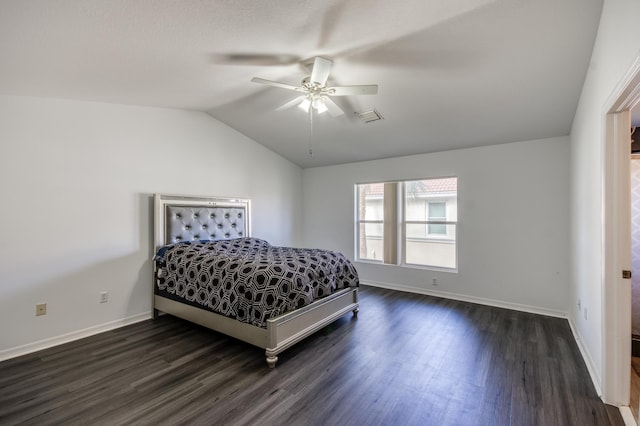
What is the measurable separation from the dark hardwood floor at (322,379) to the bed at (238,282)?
0.24 meters

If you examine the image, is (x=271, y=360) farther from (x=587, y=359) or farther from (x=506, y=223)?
(x=506, y=223)

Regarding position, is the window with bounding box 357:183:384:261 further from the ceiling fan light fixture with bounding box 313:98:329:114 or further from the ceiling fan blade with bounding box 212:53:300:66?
the ceiling fan blade with bounding box 212:53:300:66

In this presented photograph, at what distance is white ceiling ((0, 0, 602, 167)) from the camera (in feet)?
5.99

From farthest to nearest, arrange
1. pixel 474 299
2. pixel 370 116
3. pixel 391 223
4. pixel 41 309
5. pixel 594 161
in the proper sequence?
pixel 391 223
pixel 474 299
pixel 370 116
pixel 41 309
pixel 594 161

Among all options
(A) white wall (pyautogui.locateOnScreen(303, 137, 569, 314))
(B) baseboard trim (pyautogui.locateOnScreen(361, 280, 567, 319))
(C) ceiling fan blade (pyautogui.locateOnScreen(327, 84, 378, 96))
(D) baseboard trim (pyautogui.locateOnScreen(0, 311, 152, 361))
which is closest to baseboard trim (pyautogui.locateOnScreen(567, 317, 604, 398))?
(B) baseboard trim (pyautogui.locateOnScreen(361, 280, 567, 319))

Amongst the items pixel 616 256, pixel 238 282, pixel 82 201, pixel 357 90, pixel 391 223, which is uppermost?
pixel 357 90

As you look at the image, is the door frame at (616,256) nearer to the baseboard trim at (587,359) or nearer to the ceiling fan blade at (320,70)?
the baseboard trim at (587,359)

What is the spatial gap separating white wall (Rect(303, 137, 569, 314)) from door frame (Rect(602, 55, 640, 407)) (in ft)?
6.33

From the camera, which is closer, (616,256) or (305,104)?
(616,256)

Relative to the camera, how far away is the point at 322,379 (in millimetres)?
2262

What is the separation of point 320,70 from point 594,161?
2264mm

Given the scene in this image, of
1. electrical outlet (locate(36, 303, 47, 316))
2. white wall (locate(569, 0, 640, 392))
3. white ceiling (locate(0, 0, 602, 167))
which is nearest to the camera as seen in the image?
white wall (locate(569, 0, 640, 392))

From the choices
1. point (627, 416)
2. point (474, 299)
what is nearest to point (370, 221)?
point (474, 299)

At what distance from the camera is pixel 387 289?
486 centimetres
